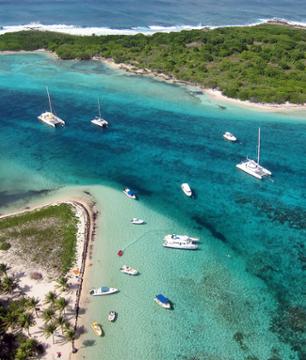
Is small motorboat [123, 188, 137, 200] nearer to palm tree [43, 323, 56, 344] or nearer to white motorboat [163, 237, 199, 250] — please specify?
white motorboat [163, 237, 199, 250]

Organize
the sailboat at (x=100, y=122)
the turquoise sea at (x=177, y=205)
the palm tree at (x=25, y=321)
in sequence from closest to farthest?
1. the palm tree at (x=25, y=321)
2. the turquoise sea at (x=177, y=205)
3. the sailboat at (x=100, y=122)

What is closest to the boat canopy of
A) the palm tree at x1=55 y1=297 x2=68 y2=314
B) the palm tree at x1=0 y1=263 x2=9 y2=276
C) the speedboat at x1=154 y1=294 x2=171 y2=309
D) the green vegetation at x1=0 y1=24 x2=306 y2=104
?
the speedboat at x1=154 y1=294 x2=171 y2=309

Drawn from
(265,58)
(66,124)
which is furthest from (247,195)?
(265,58)

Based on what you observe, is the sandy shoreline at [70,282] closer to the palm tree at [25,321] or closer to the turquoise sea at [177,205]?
the palm tree at [25,321]

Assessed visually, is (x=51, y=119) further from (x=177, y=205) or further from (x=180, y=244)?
(x=180, y=244)

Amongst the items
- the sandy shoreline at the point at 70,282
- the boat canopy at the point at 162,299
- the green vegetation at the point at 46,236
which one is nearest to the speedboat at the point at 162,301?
the boat canopy at the point at 162,299
